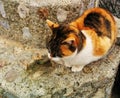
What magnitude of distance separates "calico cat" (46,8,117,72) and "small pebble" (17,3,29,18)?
228 millimetres

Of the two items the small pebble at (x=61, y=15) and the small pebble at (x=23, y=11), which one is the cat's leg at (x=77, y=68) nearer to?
the small pebble at (x=61, y=15)

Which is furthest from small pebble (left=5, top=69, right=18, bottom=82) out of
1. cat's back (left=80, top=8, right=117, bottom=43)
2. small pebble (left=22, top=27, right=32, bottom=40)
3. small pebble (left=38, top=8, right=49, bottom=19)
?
cat's back (left=80, top=8, right=117, bottom=43)

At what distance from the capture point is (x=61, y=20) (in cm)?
185

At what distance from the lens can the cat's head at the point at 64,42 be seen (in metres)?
1.54

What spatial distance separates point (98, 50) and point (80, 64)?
12 cm

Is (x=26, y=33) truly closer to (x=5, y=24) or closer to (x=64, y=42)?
(x=5, y=24)

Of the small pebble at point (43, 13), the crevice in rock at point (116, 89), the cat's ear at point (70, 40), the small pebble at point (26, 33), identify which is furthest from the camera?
the crevice in rock at point (116, 89)

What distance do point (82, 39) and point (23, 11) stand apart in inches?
14.1

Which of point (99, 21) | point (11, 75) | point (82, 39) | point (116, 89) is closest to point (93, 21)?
point (99, 21)

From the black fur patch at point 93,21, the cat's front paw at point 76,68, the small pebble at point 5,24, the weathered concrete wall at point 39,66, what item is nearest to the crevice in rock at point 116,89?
the weathered concrete wall at point 39,66

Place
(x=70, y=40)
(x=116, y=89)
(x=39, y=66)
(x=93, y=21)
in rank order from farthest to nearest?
(x=116, y=89) < (x=39, y=66) < (x=93, y=21) < (x=70, y=40)

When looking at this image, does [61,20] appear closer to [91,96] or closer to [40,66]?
[40,66]

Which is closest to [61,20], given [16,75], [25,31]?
[25,31]

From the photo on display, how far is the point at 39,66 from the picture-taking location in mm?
1871
